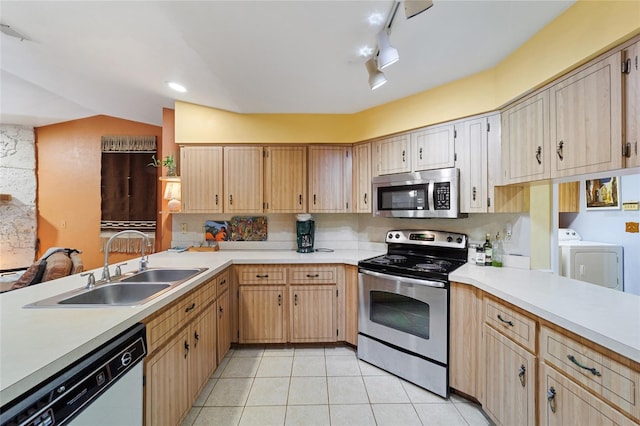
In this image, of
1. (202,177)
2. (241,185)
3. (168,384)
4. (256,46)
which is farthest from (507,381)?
(202,177)

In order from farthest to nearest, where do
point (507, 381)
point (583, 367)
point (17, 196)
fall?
point (17, 196)
point (507, 381)
point (583, 367)

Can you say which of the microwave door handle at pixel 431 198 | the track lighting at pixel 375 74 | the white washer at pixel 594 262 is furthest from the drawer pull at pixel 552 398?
the track lighting at pixel 375 74

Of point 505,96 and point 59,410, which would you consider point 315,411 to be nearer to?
point 59,410

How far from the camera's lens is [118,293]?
66.5 inches

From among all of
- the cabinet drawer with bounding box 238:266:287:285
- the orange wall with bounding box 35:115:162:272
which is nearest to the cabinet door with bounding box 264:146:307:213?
the cabinet drawer with bounding box 238:266:287:285

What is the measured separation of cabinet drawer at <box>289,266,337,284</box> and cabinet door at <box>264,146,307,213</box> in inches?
28.0

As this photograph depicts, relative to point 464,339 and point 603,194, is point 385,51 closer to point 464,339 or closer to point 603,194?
point 464,339

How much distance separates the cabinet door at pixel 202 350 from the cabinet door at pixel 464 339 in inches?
70.8

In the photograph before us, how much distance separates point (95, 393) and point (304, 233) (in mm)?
2132

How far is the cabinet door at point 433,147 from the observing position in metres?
2.24

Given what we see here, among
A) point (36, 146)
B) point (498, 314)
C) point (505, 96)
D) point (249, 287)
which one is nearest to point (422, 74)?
point (505, 96)

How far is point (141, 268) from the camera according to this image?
201cm

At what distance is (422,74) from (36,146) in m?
6.09

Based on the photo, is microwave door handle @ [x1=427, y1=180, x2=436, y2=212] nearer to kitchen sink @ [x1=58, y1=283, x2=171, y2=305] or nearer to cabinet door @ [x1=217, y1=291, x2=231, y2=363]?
cabinet door @ [x1=217, y1=291, x2=231, y2=363]
